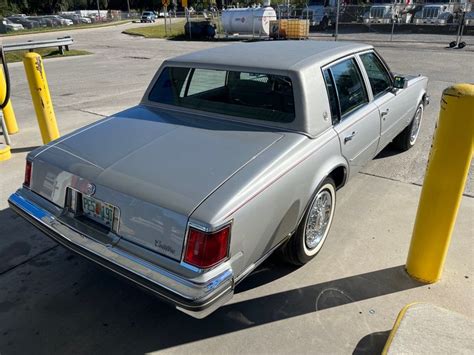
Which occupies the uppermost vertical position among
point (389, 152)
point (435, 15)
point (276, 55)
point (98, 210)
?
point (435, 15)

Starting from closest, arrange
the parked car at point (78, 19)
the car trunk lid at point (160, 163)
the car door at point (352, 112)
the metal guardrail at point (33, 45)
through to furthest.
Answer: the car trunk lid at point (160, 163) < the car door at point (352, 112) < the metal guardrail at point (33, 45) < the parked car at point (78, 19)

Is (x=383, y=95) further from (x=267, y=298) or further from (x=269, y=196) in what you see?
(x=267, y=298)

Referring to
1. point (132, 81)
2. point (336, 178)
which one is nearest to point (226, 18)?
point (132, 81)

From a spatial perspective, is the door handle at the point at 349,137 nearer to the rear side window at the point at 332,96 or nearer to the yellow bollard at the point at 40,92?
the rear side window at the point at 332,96

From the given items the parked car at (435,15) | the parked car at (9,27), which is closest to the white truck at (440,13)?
the parked car at (435,15)

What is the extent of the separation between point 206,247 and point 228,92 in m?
1.65

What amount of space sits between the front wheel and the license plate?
1312 millimetres

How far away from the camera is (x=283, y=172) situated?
2.50m

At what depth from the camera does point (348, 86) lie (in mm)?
3500

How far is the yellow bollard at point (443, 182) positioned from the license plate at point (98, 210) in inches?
85.1

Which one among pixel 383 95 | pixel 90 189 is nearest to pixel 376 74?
pixel 383 95

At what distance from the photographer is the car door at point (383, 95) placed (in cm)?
394

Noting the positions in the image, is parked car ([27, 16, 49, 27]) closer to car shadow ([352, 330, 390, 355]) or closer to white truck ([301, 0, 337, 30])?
white truck ([301, 0, 337, 30])

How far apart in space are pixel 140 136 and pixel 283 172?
116cm
